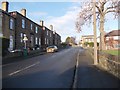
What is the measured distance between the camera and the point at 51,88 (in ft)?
33.3

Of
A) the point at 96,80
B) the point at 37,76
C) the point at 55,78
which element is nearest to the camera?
the point at 96,80

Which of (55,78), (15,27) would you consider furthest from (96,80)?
(15,27)

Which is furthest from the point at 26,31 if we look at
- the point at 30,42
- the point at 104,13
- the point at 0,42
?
the point at 0,42

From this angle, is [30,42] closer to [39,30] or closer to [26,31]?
[26,31]

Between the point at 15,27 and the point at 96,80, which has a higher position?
the point at 15,27

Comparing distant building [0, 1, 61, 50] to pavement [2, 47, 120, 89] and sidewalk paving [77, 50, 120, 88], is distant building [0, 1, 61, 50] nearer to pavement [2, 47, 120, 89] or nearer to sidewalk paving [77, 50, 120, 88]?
pavement [2, 47, 120, 89]

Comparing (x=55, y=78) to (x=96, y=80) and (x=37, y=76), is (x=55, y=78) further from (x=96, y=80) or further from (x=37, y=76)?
(x=96, y=80)

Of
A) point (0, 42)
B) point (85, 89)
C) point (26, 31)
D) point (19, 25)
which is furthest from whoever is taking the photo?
A: point (26, 31)

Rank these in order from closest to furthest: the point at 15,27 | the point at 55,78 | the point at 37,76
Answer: the point at 55,78 < the point at 37,76 < the point at 15,27

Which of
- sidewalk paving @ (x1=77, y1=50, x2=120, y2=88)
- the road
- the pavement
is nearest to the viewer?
sidewalk paving @ (x1=77, y1=50, x2=120, y2=88)

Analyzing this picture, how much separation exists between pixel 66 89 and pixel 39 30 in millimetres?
66483

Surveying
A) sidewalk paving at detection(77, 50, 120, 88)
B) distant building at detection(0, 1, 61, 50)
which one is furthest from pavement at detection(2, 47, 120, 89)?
distant building at detection(0, 1, 61, 50)

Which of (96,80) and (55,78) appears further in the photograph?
(55,78)

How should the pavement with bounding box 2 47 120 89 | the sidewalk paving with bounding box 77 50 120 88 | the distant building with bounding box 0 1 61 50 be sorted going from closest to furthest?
Answer: 1. the sidewalk paving with bounding box 77 50 120 88
2. the pavement with bounding box 2 47 120 89
3. the distant building with bounding box 0 1 61 50
